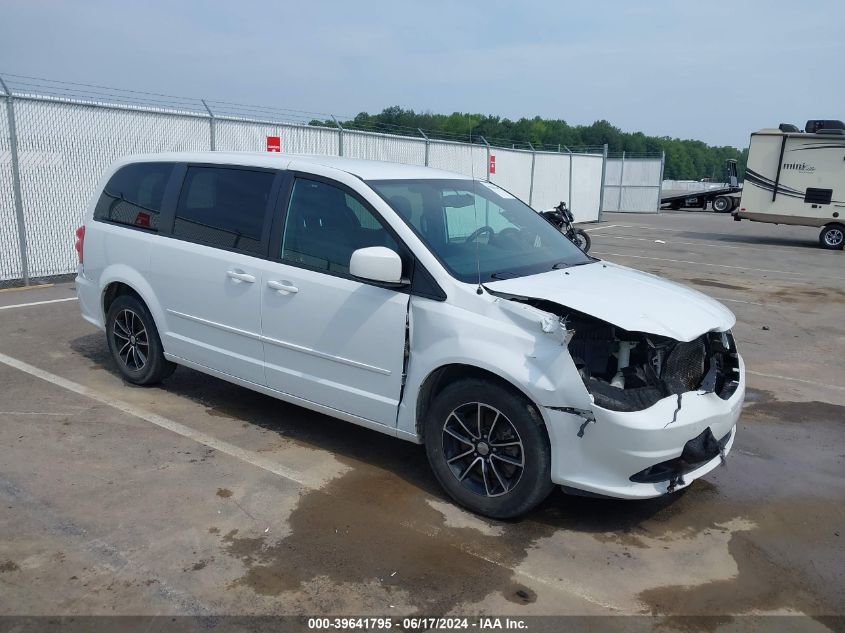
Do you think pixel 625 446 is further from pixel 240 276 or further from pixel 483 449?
pixel 240 276

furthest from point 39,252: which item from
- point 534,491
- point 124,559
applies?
point 534,491

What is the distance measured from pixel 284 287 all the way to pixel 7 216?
7.67 meters

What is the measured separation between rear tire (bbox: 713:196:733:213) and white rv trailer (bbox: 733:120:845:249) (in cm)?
1678

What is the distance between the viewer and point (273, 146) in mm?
13617

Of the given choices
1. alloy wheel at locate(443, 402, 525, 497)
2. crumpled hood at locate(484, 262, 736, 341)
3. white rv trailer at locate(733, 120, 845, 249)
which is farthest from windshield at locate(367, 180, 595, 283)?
white rv trailer at locate(733, 120, 845, 249)

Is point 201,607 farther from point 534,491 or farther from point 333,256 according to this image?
→ point 333,256

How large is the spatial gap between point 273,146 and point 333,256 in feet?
32.0

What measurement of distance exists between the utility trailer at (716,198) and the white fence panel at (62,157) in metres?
31.5

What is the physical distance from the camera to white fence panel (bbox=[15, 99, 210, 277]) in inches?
413

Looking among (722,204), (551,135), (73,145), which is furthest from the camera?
(551,135)

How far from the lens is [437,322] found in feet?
13.3

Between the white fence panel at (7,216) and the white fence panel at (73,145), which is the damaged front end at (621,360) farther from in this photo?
the white fence panel at (7,216)

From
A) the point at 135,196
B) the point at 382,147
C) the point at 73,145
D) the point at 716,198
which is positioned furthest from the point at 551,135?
the point at 135,196

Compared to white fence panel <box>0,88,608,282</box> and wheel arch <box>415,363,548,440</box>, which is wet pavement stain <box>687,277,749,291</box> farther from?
wheel arch <box>415,363,548,440</box>
